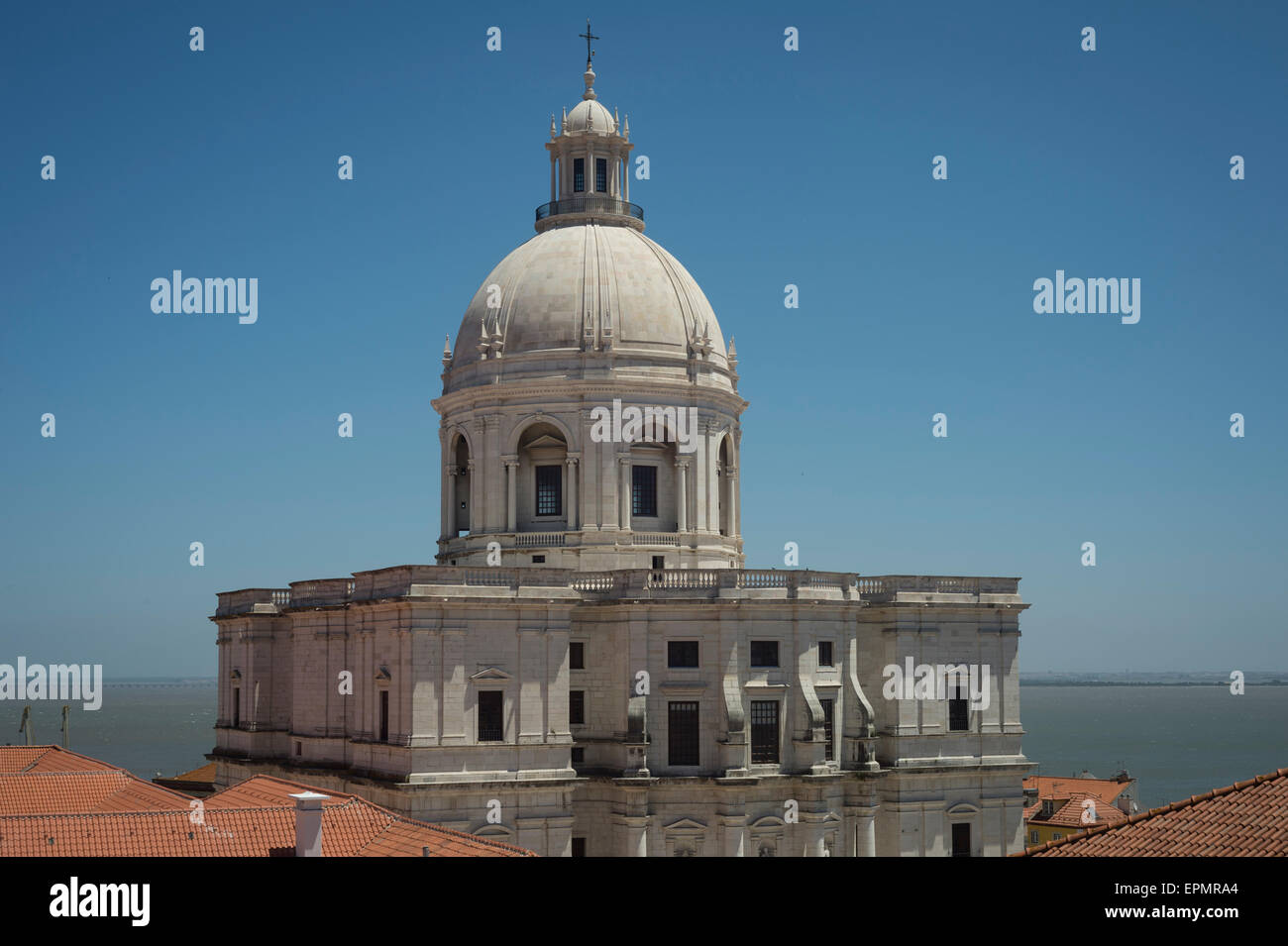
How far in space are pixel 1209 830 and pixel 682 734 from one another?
95.1 ft

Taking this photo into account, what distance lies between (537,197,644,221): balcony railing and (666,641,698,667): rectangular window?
21406 millimetres

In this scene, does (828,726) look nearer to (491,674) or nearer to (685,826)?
(685,826)

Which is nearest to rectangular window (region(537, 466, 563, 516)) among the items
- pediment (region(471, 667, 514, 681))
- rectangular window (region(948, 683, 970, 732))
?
pediment (region(471, 667, 514, 681))

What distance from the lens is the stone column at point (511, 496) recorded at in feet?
197

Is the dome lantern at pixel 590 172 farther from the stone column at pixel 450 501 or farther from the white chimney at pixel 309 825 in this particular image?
the white chimney at pixel 309 825

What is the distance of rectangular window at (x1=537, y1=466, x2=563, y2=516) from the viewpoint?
60750 mm

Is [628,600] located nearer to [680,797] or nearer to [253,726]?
[680,797]

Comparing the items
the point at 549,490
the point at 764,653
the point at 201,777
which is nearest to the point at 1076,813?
the point at 764,653

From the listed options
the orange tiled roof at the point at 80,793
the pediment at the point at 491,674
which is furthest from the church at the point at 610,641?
the orange tiled roof at the point at 80,793

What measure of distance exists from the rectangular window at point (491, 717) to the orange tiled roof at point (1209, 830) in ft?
86.3

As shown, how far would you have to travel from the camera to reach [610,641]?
54250 millimetres

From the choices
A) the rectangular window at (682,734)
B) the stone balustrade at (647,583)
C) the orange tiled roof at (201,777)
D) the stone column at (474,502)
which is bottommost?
the orange tiled roof at (201,777)
